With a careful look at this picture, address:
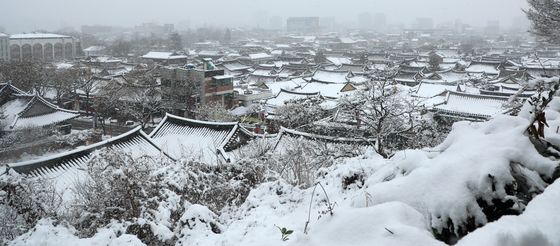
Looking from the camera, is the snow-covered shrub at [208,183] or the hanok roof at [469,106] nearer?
the snow-covered shrub at [208,183]

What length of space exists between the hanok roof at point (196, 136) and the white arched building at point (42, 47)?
45.2 meters

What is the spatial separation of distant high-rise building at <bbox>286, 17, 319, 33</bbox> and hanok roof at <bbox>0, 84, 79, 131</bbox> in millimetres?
134138

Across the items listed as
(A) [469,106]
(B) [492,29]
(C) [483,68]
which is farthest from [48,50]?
(B) [492,29]

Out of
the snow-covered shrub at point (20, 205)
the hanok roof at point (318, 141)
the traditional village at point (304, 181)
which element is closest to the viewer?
the traditional village at point (304, 181)

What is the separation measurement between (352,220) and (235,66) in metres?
50.6

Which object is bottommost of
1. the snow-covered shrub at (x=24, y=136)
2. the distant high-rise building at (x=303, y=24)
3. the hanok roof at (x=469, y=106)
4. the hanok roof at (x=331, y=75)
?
the snow-covered shrub at (x=24, y=136)

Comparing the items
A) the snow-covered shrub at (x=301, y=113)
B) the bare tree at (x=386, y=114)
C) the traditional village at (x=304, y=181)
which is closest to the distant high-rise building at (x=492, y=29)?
the traditional village at (x=304, y=181)

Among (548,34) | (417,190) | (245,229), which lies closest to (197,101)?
(548,34)

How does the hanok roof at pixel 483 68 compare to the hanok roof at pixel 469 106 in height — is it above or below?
above

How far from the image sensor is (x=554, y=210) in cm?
310

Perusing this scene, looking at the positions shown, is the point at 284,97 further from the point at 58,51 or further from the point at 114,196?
the point at 58,51

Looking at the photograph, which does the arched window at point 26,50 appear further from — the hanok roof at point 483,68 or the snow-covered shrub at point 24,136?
the hanok roof at point 483,68

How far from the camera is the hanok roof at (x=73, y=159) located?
410 inches

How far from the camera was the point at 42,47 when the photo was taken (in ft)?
196
